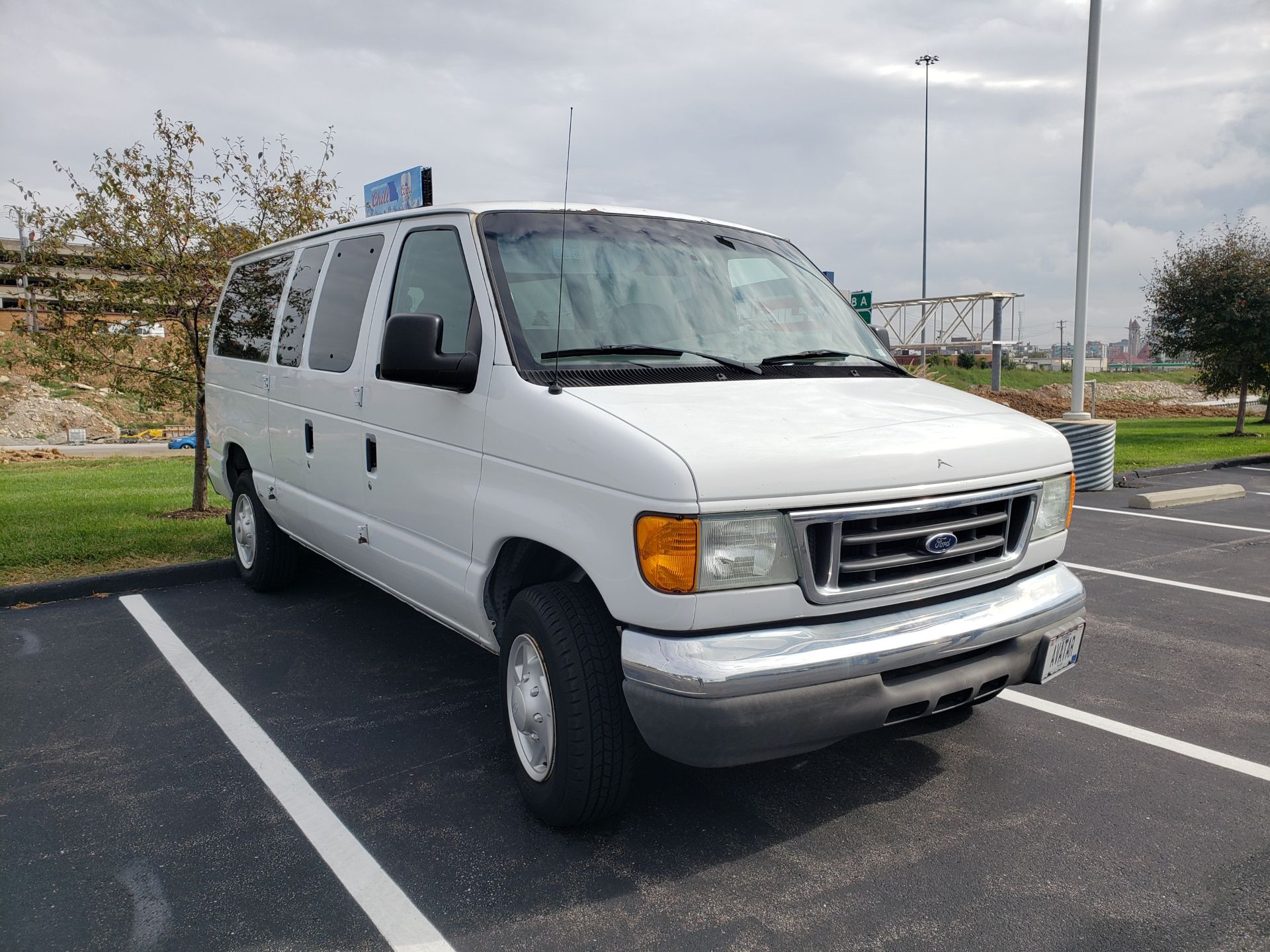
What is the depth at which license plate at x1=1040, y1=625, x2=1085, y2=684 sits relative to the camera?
332 centimetres

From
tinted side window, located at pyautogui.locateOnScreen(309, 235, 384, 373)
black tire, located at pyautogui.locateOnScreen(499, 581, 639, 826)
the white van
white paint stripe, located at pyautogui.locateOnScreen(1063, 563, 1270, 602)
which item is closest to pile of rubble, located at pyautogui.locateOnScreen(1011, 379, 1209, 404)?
white paint stripe, located at pyautogui.locateOnScreen(1063, 563, 1270, 602)

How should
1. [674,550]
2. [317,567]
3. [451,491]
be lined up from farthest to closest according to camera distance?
[317,567] → [451,491] → [674,550]

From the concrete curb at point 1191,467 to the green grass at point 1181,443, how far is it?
16 cm

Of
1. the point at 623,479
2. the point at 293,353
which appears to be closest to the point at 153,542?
the point at 293,353

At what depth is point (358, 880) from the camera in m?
2.98

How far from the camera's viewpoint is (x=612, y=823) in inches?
130

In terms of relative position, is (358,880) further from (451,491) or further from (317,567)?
(317,567)

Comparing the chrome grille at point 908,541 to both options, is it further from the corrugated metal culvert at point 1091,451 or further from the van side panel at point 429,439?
the corrugated metal culvert at point 1091,451

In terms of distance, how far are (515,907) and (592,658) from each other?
76 cm

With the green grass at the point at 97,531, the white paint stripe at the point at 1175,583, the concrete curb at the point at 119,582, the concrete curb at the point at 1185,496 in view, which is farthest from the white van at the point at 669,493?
the concrete curb at the point at 1185,496

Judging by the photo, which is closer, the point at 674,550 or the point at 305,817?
the point at 674,550

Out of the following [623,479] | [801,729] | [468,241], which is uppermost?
[468,241]

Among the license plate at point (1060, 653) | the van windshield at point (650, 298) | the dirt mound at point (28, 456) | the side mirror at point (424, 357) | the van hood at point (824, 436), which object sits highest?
the van windshield at point (650, 298)

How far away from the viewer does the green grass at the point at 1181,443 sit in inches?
596
